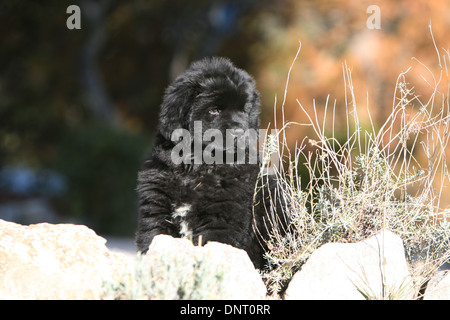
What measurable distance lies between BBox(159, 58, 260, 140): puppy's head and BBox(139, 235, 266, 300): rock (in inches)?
37.5

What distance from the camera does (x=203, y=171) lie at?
411 cm

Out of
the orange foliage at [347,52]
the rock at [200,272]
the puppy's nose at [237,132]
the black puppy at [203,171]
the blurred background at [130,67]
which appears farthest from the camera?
the orange foliage at [347,52]

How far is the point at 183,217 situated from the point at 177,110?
742mm

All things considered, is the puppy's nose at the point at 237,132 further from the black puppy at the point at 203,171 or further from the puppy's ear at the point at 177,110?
the puppy's ear at the point at 177,110

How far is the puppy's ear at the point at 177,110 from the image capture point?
4.10m

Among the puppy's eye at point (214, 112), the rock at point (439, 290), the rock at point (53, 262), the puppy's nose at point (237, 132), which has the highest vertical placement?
the puppy's eye at point (214, 112)

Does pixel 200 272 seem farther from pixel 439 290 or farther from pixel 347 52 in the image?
pixel 347 52

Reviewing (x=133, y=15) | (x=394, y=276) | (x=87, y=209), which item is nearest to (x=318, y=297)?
(x=394, y=276)

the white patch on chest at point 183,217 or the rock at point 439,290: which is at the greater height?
the white patch on chest at point 183,217

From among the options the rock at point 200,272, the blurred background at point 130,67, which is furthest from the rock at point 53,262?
the blurred background at point 130,67

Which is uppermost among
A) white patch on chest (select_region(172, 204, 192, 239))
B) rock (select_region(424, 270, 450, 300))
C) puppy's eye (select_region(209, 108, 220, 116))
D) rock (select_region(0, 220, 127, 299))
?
puppy's eye (select_region(209, 108, 220, 116))

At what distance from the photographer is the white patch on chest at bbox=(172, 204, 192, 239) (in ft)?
13.1

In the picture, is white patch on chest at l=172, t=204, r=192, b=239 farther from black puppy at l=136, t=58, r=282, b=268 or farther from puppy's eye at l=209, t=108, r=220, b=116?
puppy's eye at l=209, t=108, r=220, b=116

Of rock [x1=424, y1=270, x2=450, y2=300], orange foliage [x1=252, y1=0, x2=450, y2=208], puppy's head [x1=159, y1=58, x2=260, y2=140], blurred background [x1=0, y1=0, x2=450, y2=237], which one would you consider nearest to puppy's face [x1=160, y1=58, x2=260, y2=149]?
puppy's head [x1=159, y1=58, x2=260, y2=140]
